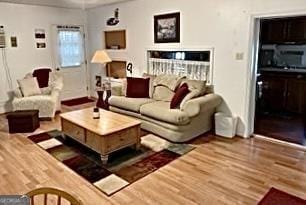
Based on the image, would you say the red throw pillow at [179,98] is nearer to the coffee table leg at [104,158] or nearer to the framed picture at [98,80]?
the coffee table leg at [104,158]

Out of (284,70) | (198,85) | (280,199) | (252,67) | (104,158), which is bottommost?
(280,199)

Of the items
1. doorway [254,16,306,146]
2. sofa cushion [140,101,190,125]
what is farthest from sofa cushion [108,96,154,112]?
doorway [254,16,306,146]

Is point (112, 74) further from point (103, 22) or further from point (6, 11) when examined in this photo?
point (6, 11)

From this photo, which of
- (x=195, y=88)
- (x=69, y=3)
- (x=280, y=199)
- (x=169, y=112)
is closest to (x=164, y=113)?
(x=169, y=112)

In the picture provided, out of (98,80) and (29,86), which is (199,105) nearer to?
(29,86)

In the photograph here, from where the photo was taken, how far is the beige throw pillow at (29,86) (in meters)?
5.25

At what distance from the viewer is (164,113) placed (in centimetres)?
393

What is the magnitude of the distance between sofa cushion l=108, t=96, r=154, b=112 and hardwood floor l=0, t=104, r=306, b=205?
4.12ft

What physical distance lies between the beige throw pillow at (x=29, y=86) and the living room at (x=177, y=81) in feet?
1.79

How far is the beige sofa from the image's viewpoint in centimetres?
385

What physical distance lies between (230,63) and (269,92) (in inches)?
73.9

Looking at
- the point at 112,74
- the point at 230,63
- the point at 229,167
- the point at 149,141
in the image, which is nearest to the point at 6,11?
the point at 112,74

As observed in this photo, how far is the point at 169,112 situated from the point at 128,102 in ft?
3.38

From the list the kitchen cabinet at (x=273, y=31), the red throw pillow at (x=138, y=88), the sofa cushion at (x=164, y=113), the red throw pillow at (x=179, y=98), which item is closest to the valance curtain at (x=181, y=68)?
the red throw pillow at (x=138, y=88)
